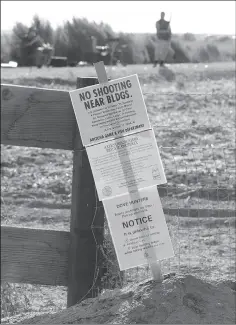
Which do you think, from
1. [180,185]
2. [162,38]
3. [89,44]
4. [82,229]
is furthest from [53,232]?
[89,44]

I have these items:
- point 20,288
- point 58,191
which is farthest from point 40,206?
point 20,288

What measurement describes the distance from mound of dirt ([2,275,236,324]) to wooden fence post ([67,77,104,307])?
2.18 ft

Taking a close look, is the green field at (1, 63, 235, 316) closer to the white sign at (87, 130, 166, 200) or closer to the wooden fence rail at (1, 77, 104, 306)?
the wooden fence rail at (1, 77, 104, 306)

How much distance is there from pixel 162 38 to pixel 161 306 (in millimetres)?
25452

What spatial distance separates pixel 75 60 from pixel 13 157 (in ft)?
94.2

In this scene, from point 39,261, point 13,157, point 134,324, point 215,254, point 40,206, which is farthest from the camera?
point 13,157

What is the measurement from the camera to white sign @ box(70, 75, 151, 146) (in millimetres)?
4641

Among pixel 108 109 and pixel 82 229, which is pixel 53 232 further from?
pixel 108 109

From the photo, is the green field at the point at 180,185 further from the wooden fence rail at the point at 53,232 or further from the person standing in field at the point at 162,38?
the person standing in field at the point at 162,38

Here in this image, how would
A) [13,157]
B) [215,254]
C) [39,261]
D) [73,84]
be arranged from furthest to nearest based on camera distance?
[73,84] → [13,157] → [215,254] → [39,261]

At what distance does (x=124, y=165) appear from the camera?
4.59m

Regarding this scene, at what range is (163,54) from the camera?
3030cm

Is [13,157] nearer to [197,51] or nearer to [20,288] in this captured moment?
[20,288]

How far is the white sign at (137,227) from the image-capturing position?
4.63m
